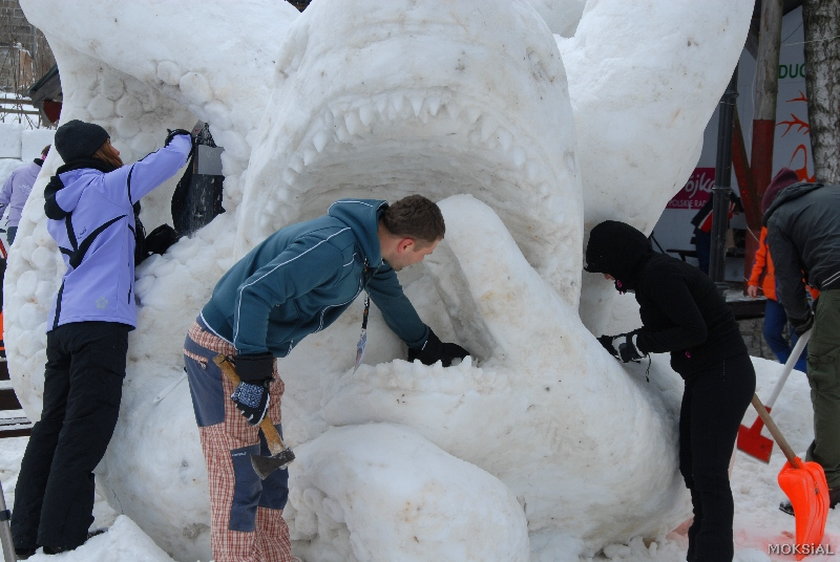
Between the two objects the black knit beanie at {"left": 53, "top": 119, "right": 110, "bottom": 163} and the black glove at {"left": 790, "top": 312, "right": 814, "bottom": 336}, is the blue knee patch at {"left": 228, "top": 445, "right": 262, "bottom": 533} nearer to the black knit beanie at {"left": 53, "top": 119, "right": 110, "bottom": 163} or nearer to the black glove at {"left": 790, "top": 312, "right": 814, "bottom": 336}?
the black knit beanie at {"left": 53, "top": 119, "right": 110, "bottom": 163}

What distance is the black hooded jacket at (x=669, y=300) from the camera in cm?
229

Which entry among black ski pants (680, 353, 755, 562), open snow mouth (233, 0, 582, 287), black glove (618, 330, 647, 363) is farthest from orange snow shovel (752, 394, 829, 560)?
open snow mouth (233, 0, 582, 287)

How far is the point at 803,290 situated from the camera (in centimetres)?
328

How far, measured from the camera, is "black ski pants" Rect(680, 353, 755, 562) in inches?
89.9

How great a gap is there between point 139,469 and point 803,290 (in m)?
2.70

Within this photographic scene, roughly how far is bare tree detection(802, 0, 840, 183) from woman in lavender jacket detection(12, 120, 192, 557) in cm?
589

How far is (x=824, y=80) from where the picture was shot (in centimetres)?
656

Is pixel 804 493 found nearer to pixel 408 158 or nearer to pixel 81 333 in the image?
pixel 408 158

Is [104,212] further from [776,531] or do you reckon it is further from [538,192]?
[776,531]

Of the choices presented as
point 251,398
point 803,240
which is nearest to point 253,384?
point 251,398

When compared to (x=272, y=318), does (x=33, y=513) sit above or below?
below

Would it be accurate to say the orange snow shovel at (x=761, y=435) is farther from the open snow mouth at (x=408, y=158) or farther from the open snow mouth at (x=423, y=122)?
the open snow mouth at (x=408, y=158)

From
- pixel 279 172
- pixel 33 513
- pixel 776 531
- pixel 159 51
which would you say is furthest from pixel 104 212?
pixel 776 531

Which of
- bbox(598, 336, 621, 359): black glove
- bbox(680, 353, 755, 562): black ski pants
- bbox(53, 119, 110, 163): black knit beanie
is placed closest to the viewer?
bbox(680, 353, 755, 562): black ski pants
